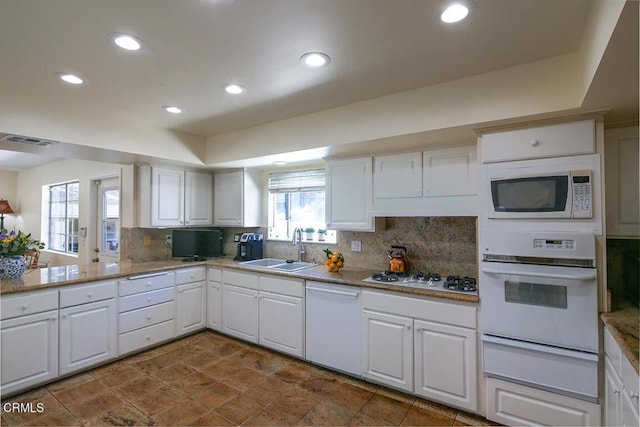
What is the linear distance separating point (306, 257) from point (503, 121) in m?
2.55

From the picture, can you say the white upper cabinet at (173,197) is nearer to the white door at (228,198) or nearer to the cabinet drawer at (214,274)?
the white door at (228,198)

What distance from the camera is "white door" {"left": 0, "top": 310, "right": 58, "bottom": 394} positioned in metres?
2.48

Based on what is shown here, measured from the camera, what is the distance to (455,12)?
157 cm

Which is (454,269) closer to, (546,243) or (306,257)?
(546,243)

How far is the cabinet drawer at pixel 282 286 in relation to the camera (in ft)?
10.3

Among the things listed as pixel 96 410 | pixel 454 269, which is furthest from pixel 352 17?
pixel 96 410

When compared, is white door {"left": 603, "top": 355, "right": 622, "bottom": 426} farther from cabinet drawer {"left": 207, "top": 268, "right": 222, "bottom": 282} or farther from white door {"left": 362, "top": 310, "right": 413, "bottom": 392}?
cabinet drawer {"left": 207, "top": 268, "right": 222, "bottom": 282}

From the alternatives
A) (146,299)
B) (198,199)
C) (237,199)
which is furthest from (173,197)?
(146,299)

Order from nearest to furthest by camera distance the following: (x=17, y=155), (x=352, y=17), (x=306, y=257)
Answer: (x=352, y=17)
(x=306, y=257)
(x=17, y=155)

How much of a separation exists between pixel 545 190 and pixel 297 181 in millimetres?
2628

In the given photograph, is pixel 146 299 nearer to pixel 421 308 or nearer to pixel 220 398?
pixel 220 398

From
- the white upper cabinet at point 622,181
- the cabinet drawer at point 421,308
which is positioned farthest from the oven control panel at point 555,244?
the cabinet drawer at point 421,308

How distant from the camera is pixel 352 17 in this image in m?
1.62

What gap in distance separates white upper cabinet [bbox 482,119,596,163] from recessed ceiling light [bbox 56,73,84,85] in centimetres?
294
